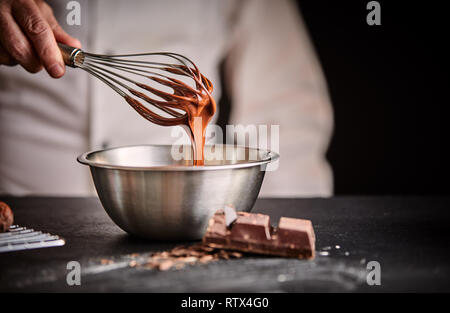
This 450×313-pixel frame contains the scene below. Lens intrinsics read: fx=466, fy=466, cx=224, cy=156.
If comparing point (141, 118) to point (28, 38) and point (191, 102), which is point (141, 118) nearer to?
point (28, 38)

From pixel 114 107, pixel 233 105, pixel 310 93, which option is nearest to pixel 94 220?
pixel 114 107

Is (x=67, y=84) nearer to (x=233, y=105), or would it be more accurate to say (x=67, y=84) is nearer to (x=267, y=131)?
(x=233, y=105)

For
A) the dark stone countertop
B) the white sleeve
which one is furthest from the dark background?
the dark stone countertop

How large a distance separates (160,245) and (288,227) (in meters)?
0.24

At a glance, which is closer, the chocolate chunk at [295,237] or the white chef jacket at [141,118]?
the chocolate chunk at [295,237]

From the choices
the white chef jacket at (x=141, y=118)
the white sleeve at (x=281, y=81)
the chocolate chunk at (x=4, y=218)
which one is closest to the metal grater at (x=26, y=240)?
the chocolate chunk at (x=4, y=218)

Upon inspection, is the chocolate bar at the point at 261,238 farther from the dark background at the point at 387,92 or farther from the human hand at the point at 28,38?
the dark background at the point at 387,92

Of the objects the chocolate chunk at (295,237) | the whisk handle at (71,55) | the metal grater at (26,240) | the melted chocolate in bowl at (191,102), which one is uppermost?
the whisk handle at (71,55)

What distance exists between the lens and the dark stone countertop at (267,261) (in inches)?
26.9

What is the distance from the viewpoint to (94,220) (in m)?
1.04

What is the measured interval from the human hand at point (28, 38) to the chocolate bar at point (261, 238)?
0.51 m

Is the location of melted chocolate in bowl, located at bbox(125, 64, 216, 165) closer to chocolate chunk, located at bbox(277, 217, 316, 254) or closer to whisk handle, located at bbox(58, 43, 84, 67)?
whisk handle, located at bbox(58, 43, 84, 67)

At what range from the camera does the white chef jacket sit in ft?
5.16

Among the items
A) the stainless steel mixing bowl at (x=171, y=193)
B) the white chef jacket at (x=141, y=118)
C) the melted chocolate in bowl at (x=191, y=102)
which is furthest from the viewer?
the white chef jacket at (x=141, y=118)
